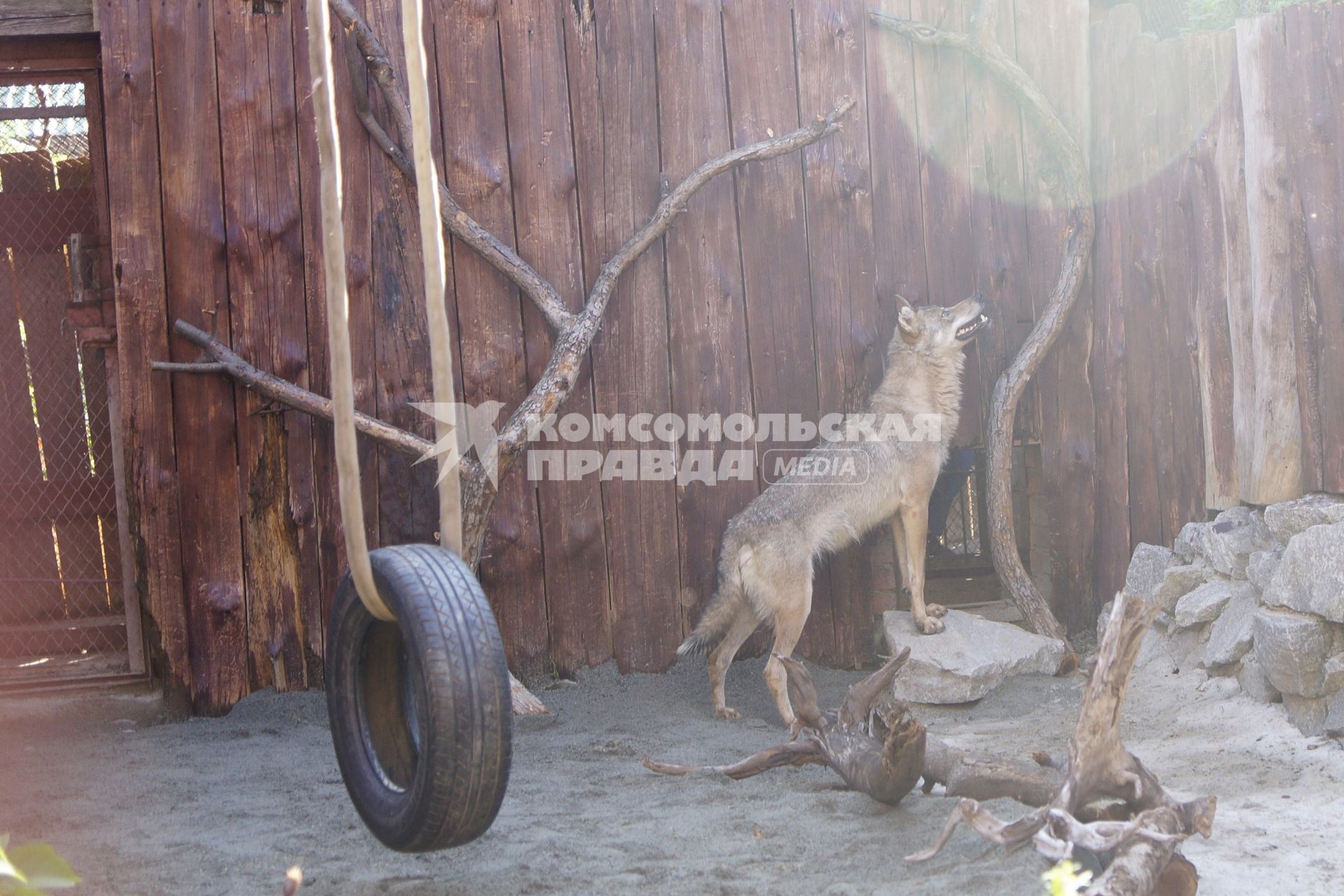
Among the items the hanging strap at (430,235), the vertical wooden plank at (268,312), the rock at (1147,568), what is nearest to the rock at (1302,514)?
the rock at (1147,568)

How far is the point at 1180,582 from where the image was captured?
5.33 m

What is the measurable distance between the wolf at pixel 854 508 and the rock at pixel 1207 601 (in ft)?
4.03

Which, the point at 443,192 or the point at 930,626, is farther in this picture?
the point at 930,626

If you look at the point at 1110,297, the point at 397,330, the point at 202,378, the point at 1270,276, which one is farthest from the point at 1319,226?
the point at 202,378

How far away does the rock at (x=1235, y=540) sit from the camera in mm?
4871

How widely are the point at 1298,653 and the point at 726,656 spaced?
104 inches

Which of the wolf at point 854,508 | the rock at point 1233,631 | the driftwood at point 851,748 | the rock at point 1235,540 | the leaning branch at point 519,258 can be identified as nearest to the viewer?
the driftwood at point 851,748

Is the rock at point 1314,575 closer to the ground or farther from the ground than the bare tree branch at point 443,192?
closer to the ground

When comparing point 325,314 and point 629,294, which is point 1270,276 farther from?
point 325,314

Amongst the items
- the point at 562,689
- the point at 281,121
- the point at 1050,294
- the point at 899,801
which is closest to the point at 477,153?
the point at 281,121

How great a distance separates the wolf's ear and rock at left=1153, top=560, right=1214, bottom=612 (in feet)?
5.83

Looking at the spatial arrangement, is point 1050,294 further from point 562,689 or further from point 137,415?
point 137,415

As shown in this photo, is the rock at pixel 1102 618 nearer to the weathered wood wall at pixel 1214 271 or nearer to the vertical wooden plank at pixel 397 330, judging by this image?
the weathered wood wall at pixel 1214 271

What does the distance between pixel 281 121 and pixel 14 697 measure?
10.6 feet
